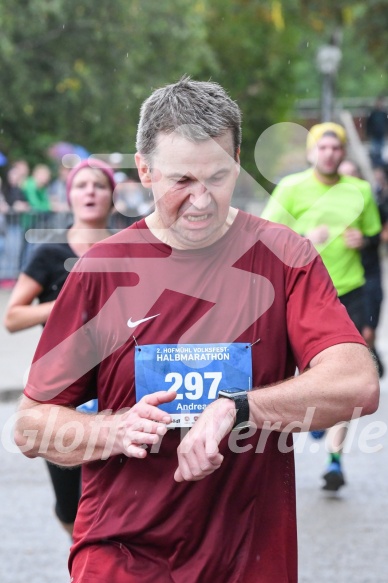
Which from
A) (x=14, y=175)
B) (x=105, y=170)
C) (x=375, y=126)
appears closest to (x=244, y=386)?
(x=105, y=170)

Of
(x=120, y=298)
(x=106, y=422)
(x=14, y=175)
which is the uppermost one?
(x=120, y=298)

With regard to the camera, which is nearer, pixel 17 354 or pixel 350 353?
pixel 350 353

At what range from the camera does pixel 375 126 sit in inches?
1156

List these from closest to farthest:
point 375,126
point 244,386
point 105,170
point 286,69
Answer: point 244,386 → point 105,170 → point 375,126 → point 286,69

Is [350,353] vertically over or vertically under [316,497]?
over

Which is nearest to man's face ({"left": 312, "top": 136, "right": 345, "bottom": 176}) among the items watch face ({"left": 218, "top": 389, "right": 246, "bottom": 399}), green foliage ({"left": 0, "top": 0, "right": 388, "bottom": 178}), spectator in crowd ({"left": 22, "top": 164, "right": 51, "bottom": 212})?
watch face ({"left": 218, "top": 389, "right": 246, "bottom": 399})

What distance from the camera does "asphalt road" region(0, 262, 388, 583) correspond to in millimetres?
6391

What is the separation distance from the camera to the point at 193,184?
3.19 metres

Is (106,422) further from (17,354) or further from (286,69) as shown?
(286,69)

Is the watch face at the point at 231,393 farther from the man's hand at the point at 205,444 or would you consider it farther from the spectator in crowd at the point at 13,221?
the spectator in crowd at the point at 13,221

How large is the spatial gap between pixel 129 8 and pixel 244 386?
893 inches

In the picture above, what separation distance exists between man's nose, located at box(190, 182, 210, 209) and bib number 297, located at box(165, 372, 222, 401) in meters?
0.44

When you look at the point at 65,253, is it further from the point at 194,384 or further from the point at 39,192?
the point at 39,192

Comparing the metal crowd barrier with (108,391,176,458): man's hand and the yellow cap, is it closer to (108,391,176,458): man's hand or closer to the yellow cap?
the yellow cap
